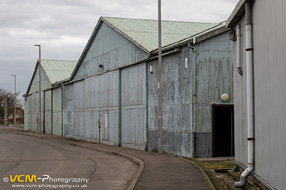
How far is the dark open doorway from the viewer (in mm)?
18984

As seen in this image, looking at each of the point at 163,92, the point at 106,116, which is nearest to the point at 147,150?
the point at 163,92

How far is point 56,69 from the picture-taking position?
5100cm

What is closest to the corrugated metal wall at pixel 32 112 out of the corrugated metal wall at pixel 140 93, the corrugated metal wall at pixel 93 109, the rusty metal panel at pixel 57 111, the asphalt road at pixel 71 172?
the rusty metal panel at pixel 57 111

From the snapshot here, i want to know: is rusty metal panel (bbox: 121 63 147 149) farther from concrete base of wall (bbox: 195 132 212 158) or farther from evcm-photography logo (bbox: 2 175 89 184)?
evcm-photography logo (bbox: 2 175 89 184)

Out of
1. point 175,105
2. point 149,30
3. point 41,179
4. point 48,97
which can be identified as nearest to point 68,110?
point 48,97

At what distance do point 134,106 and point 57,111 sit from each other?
20463 millimetres

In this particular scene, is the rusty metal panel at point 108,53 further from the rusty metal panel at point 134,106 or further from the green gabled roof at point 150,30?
the rusty metal panel at point 134,106

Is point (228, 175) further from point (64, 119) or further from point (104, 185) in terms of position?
point (64, 119)

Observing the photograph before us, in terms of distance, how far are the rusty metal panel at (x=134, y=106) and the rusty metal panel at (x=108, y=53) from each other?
0.72 meters

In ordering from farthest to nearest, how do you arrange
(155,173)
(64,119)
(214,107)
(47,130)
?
(47,130)
(64,119)
(214,107)
(155,173)

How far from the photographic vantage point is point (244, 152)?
38.6ft

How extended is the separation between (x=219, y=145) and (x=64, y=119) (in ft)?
78.9

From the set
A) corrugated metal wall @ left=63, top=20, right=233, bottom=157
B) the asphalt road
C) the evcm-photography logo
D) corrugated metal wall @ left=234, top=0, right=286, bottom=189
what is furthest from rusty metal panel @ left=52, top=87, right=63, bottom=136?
corrugated metal wall @ left=234, top=0, right=286, bottom=189

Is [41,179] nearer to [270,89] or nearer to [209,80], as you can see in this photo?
[270,89]
